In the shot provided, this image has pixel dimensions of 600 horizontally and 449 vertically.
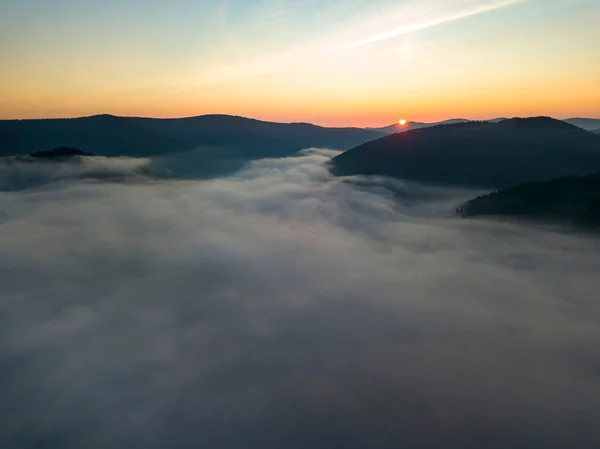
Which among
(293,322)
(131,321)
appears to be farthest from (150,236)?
(293,322)

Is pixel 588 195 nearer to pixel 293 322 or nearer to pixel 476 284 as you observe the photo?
pixel 476 284

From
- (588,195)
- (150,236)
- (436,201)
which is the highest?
(588,195)

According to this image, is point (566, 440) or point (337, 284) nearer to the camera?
point (566, 440)

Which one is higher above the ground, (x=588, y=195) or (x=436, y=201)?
(x=588, y=195)

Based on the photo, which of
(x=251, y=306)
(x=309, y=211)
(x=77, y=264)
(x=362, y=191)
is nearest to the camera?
(x=251, y=306)

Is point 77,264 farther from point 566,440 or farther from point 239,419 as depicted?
point 566,440

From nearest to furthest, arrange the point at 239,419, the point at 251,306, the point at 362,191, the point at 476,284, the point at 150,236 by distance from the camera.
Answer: the point at 239,419 < the point at 251,306 < the point at 476,284 < the point at 150,236 < the point at 362,191

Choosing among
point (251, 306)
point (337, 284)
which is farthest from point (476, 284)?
point (251, 306)
